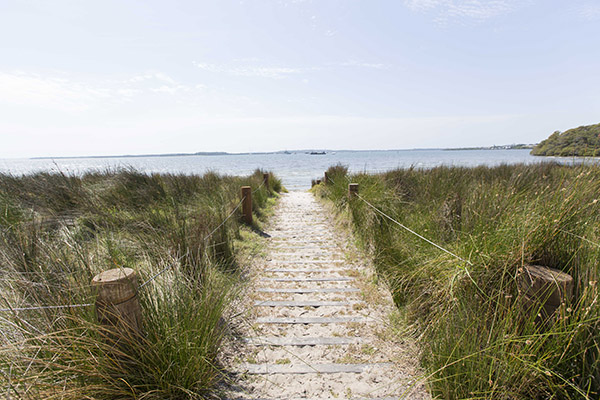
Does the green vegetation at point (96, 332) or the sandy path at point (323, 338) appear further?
the sandy path at point (323, 338)

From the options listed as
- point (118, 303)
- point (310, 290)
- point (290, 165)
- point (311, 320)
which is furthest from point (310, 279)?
point (290, 165)

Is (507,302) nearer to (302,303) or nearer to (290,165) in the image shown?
(302,303)

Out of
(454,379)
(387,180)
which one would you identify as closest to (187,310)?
(454,379)

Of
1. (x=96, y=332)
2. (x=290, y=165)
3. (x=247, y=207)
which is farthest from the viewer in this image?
(x=290, y=165)

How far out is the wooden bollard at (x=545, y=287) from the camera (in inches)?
55.9

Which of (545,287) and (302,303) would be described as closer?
(545,287)

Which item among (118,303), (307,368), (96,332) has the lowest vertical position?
(307,368)

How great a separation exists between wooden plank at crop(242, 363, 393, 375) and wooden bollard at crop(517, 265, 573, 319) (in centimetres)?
102

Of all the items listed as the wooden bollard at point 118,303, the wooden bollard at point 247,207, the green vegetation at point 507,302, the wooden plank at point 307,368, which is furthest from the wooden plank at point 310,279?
the wooden bollard at point 247,207

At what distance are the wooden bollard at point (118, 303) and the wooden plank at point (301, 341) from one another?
1.04m

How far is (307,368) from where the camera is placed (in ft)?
6.52

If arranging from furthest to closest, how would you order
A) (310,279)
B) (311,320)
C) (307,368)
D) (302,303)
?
(310,279) → (302,303) → (311,320) → (307,368)

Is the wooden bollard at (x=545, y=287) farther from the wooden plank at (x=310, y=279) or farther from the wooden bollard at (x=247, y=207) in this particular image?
the wooden bollard at (x=247, y=207)

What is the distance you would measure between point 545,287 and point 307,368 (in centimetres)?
157
